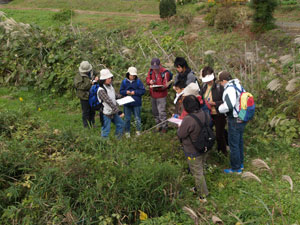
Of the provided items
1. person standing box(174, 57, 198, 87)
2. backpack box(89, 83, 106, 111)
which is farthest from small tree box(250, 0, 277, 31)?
backpack box(89, 83, 106, 111)

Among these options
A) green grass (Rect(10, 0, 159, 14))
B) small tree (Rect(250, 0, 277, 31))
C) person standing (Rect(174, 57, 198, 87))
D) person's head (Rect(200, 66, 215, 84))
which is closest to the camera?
person's head (Rect(200, 66, 215, 84))

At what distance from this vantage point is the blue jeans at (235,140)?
18.8ft

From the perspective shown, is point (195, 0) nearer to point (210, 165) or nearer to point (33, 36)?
point (33, 36)

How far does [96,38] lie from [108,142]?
7.00 meters

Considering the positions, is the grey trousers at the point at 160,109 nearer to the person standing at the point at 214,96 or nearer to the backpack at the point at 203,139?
the person standing at the point at 214,96

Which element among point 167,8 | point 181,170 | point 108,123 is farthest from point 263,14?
point 181,170

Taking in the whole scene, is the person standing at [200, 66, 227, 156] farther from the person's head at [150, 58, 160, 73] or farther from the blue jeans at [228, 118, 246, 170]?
the person's head at [150, 58, 160, 73]

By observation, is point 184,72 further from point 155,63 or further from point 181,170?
point 181,170

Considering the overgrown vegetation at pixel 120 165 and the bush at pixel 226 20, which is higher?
the bush at pixel 226 20

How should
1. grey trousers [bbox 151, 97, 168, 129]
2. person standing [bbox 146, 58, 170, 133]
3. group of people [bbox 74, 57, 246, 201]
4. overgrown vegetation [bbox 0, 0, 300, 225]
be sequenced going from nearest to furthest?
1. overgrown vegetation [bbox 0, 0, 300, 225]
2. group of people [bbox 74, 57, 246, 201]
3. person standing [bbox 146, 58, 170, 133]
4. grey trousers [bbox 151, 97, 168, 129]

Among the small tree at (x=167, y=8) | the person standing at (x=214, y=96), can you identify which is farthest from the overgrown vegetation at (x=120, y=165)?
the small tree at (x=167, y=8)

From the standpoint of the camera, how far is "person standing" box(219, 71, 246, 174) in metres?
5.55

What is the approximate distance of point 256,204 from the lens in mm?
4949

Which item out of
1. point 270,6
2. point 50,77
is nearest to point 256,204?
point 50,77
